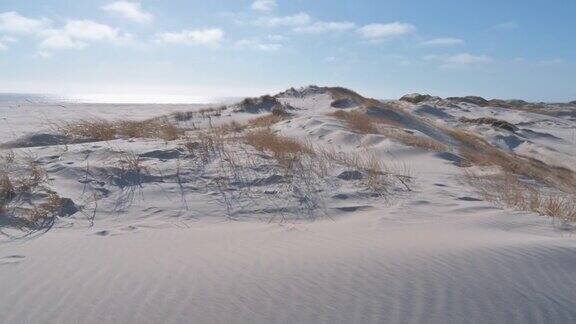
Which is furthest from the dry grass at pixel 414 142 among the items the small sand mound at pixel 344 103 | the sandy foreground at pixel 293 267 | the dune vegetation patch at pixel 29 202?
the small sand mound at pixel 344 103

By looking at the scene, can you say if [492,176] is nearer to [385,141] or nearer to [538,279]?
[385,141]

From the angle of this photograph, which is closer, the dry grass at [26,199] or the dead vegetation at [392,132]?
the dry grass at [26,199]

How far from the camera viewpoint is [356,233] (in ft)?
13.3

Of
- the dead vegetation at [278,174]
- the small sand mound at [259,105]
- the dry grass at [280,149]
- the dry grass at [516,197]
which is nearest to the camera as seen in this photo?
the dry grass at [516,197]

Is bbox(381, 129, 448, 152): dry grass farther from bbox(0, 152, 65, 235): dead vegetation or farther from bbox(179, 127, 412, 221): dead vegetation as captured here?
bbox(0, 152, 65, 235): dead vegetation

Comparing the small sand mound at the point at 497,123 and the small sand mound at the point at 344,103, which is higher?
the small sand mound at the point at 344,103

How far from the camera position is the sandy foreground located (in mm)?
2639

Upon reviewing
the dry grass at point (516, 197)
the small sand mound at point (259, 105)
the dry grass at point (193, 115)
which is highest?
the small sand mound at point (259, 105)

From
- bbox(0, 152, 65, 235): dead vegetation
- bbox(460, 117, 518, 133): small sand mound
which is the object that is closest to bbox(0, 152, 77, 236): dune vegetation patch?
bbox(0, 152, 65, 235): dead vegetation

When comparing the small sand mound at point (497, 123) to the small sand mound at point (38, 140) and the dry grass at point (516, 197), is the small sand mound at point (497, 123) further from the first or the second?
the small sand mound at point (38, 140)

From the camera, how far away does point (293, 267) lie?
127 inches

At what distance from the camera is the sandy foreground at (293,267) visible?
264 cm

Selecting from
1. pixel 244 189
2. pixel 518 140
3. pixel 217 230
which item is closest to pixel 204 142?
pixel 244 189

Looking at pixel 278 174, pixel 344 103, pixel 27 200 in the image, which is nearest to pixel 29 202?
pixel 27 200
